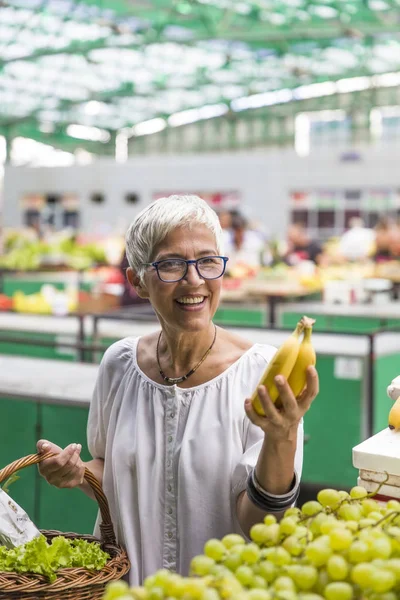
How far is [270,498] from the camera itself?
155 centimetres

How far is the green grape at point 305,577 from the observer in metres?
1.06

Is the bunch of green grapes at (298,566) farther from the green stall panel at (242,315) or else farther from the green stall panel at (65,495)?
the green stall panel at (242,315)

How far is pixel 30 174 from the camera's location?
82.6 ft

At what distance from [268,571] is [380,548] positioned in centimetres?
14

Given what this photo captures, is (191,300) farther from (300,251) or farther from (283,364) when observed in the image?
(300,251)

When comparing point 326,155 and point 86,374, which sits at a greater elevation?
point 326,155

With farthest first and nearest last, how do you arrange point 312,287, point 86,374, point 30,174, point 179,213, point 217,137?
1. point 217,137
2. point 30,174
3. point 312,287
4. point 86,374
5. point 179,213

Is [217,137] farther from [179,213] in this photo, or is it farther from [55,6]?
[179,213]

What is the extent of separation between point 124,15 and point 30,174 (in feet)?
31.4

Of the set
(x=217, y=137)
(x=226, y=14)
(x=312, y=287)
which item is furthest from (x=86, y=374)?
(x=217, y=137)

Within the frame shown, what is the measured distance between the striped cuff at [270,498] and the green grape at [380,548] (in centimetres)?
46

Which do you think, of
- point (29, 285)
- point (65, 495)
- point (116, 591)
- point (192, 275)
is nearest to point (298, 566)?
point (116, 591)

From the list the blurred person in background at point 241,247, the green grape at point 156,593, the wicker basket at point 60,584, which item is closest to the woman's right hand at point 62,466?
the wicker basket at point 60,584

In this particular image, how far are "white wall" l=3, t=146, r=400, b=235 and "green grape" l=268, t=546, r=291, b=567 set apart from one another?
56.0ft
